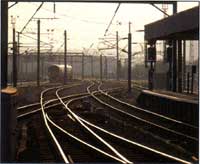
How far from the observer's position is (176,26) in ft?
60.9

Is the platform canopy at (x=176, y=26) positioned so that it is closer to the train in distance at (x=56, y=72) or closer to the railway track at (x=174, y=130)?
the railway track at (x=174, y=130)

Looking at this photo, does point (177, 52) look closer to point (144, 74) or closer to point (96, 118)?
point (96, 118)

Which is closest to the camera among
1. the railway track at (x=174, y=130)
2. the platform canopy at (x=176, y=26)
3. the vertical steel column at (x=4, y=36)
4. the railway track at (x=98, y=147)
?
the vertical steel column at (x=4, y=36)

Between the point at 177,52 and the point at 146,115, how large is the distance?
570 centimetres

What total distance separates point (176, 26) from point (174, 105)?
2828 mm

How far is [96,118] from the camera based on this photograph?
64.7ft

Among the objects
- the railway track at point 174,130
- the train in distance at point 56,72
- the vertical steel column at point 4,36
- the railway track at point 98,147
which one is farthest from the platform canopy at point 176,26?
the train in distance at point 56,72

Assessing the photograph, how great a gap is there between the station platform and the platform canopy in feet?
7.41

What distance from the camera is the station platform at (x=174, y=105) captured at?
56.6 ft

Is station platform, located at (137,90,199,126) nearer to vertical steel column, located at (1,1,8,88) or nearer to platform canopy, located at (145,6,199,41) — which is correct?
platform canopy, located at (145,6,199,41)

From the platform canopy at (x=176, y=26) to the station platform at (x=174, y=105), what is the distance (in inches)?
88.9

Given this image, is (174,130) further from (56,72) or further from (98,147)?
(56,72)

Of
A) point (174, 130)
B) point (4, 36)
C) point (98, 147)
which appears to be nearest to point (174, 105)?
point (174, 130)

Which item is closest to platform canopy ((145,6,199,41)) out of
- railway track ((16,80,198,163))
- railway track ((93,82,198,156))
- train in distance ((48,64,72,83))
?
railway track ((93,82,198,156))
